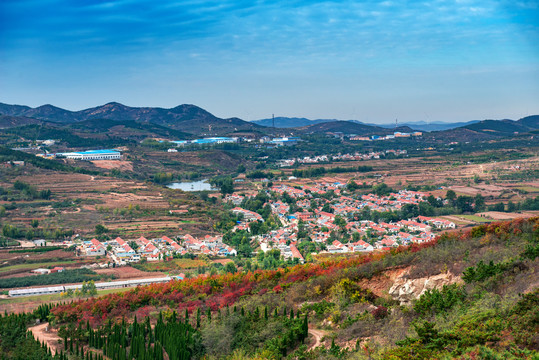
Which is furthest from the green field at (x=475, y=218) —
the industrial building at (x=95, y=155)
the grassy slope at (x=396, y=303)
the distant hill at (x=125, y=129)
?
the distant hill at (x=125, y=129)

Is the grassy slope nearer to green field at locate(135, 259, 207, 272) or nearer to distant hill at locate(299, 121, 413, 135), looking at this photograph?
green field at locate(135, 259, 207, 272)

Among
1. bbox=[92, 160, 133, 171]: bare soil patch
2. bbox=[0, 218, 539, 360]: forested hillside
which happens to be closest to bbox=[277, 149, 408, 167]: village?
bbox=[92, 160, 133, 171]: bare soil patch

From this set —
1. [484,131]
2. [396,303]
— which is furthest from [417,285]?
[484,131]

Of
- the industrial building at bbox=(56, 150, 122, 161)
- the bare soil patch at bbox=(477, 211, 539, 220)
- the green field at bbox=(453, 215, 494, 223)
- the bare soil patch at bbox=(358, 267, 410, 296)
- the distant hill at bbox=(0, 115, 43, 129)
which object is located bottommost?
the green field at bbox=(453, 215, 494, 223)

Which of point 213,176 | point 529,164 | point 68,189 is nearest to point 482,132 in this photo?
point 529,164

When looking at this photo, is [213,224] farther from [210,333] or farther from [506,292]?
[506,292]
